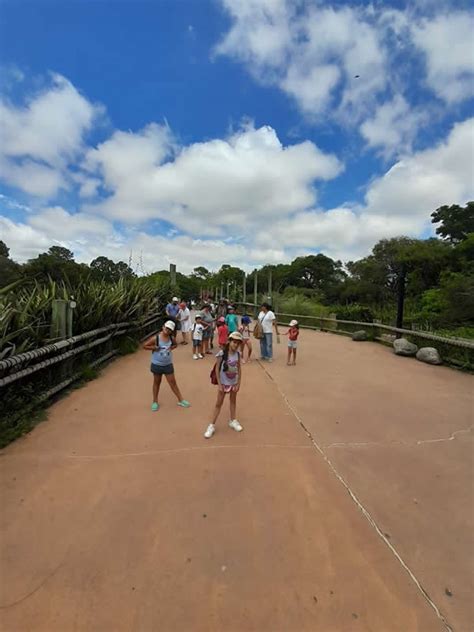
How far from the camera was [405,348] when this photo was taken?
7.77 metres

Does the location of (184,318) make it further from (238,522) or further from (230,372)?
(238,522)

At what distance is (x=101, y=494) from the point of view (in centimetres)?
231

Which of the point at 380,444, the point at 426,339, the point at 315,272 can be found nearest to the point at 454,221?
the point at 315,272

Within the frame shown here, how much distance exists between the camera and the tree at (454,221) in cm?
3048

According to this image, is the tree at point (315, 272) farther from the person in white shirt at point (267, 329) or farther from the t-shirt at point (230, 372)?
the t-shirt at point (230, 372)

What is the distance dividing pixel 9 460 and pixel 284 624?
2.55 m

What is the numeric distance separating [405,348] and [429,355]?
2.73ft

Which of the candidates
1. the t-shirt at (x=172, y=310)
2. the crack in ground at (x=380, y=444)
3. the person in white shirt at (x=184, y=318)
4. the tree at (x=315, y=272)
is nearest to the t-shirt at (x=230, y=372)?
the crack in ground at (x=380, y=444)

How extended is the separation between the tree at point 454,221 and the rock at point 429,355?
29.9m

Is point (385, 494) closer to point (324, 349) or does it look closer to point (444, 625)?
point (444, 625)

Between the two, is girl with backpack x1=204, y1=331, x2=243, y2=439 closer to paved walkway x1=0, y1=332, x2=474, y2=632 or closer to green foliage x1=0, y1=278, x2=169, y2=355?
paved walkway x1=0, y1=332, x2=474, y2=632

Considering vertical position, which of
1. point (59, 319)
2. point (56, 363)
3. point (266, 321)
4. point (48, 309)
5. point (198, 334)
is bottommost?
point (56, 363)

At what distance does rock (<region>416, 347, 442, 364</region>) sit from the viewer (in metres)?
6.87

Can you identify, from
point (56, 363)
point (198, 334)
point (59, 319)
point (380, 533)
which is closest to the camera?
point (380, 533)
